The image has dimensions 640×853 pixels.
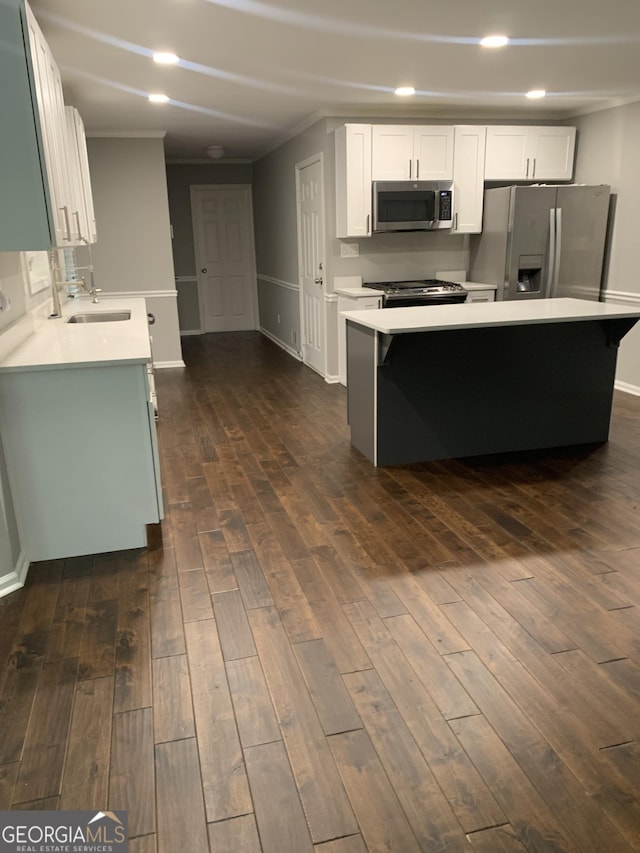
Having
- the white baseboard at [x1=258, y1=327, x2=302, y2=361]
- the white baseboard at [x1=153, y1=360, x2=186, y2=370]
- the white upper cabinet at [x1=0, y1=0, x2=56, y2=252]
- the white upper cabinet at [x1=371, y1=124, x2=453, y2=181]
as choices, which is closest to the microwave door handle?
the white upper cabinet at [x1=371, y1=124, x2=453, y2=181]

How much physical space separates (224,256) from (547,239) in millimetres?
4992

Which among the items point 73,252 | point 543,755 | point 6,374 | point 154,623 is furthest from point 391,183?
point 543,755

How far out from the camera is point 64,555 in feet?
9.57

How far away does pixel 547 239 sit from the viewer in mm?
5594

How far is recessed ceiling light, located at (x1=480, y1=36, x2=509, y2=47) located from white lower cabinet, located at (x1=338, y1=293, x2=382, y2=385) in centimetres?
214

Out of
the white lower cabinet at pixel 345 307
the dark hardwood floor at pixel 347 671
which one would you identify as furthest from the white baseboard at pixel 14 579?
the white lower cabinet at pixel 345 307

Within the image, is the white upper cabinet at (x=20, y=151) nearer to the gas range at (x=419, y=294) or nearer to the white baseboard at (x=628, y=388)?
the gas range at (x=419, y=294)

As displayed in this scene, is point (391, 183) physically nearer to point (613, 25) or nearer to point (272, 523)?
point (613, 25)

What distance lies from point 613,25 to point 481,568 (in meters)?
2.90

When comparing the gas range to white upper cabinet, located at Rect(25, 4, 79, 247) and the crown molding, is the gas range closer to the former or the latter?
the crown molding

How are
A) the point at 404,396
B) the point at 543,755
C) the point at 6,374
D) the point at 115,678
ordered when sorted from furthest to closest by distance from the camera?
the point at 404,396, the point at 6,374, the point at 115,678, the point at 543,755

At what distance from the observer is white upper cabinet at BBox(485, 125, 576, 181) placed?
580cm

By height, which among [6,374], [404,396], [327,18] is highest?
[327,18]

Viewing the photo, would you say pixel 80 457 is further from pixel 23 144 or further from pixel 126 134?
pixel 126 134
